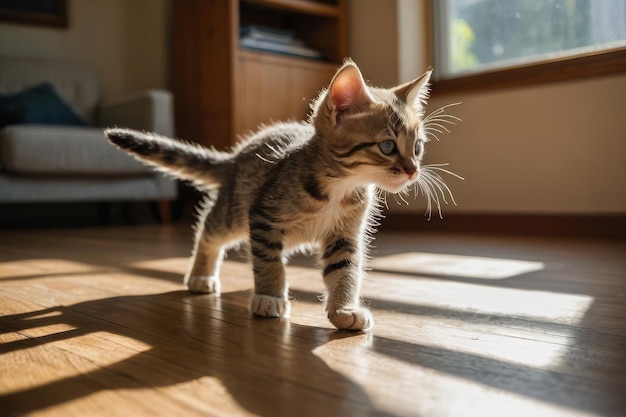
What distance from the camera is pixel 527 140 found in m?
2.95

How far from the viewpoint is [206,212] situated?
1.59 meters

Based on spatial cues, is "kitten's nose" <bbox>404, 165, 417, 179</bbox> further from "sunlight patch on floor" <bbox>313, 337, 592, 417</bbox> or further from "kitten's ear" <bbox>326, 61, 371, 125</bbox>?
"sunlight patch on floor" <bbox>313, 337, 592, 417</bbox>

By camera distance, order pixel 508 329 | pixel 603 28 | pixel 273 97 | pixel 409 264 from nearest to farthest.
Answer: pixel 508 329 → pixel 409 264 → pixel 603 28 → pixel 273 97

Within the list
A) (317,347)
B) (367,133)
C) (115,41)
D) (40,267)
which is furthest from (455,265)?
(115,41)

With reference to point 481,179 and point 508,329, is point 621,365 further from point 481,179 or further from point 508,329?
point 481,179

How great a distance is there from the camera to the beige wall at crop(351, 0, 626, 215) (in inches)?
105

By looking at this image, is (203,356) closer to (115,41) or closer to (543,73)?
(543,73)

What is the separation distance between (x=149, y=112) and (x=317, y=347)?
3.05 m

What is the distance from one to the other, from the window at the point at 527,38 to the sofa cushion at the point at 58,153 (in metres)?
2.06

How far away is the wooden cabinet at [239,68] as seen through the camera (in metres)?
3.48

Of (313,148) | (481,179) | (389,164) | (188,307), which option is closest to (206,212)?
(188,307)

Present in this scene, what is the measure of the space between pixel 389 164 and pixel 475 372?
44 cm

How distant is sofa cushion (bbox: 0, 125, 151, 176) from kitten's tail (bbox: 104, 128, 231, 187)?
81.4 inches

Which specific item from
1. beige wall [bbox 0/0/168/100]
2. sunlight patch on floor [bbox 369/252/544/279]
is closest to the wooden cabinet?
beige wall [bbox 0/0/168/100]
